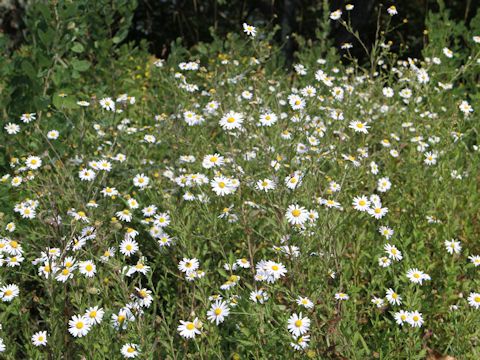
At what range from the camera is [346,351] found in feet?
7.19

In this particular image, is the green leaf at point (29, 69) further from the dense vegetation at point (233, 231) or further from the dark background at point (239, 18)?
the dark background at point (239, 18)

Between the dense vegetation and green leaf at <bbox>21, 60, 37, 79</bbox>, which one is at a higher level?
green leaf at <bbox>21, 60, 37, 79</bbox>

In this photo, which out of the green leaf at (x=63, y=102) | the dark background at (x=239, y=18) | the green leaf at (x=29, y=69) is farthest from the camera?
the dark background at (x=239, y=18)

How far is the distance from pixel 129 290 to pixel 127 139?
139cm

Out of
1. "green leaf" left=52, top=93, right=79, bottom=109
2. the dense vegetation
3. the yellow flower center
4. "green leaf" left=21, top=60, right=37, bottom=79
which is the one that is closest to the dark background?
the dense vegetation

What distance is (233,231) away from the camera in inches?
111

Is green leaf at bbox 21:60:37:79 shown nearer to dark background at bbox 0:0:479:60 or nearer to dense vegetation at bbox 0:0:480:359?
dense vegetation at bbox 0:0:480:359

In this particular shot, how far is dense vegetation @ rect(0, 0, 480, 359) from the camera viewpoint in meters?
2.25

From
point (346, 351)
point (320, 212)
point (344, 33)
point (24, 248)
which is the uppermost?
point (320, 212)

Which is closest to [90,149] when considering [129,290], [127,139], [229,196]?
[127,139]

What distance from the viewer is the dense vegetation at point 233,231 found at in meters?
2.25

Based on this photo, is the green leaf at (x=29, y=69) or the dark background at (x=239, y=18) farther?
the dark background at (x=239, y=18)

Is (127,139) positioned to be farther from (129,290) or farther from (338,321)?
(338,321)

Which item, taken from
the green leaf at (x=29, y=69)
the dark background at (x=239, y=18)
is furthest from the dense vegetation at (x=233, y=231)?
the dark background at (x=239, y=18)
